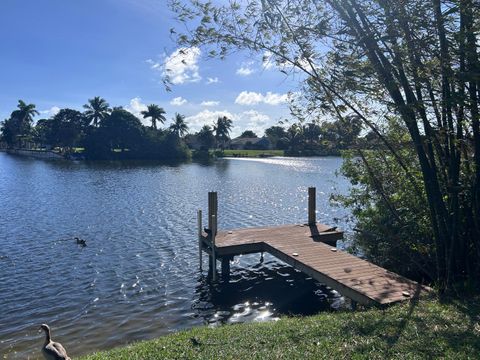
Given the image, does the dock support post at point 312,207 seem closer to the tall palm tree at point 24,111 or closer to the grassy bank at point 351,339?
the grassy bank at point 351,339

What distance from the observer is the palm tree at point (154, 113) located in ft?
295

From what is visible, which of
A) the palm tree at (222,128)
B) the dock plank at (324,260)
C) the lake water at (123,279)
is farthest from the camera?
the palm tree at (222,128)

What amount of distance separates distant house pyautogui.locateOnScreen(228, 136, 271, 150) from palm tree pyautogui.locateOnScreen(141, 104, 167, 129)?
156 ft

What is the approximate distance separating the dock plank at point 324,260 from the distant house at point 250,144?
11689 cm

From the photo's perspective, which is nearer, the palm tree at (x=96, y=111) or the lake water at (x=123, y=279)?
the lake water at (x=123, y=279)

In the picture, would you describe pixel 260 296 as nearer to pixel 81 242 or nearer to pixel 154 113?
pixel 81 242

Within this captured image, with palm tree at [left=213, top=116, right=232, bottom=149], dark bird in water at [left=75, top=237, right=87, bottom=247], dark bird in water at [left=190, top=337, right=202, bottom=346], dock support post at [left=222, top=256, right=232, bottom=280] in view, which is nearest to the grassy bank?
dark bird in water at [left=190, top=337, right=202, bottom=346]

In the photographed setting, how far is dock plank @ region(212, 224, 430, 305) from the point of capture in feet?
28.4

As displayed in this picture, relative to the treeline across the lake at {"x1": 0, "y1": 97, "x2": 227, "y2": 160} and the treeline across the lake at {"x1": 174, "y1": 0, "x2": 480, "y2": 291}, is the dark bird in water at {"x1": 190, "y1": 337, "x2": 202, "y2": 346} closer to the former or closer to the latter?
the treeline across the lake at {"x1": 174, "y1": 0, "x2": 480, "y2": 291}

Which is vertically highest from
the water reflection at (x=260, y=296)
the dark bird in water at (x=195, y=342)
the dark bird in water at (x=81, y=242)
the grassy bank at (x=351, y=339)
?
the grassy bank at (x=351, y=339)

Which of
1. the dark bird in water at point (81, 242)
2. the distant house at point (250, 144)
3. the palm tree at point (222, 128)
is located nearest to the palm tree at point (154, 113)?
the palm tree at point (222, 128)

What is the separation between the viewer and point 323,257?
1156 centimetres

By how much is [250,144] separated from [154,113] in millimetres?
51389

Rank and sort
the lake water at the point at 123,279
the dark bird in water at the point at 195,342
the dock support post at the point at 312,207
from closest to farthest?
1. the dark bird in water at the point at 195,342
2. the lake water at the point at 123,279
3. the dock support post at the point at 312,207
